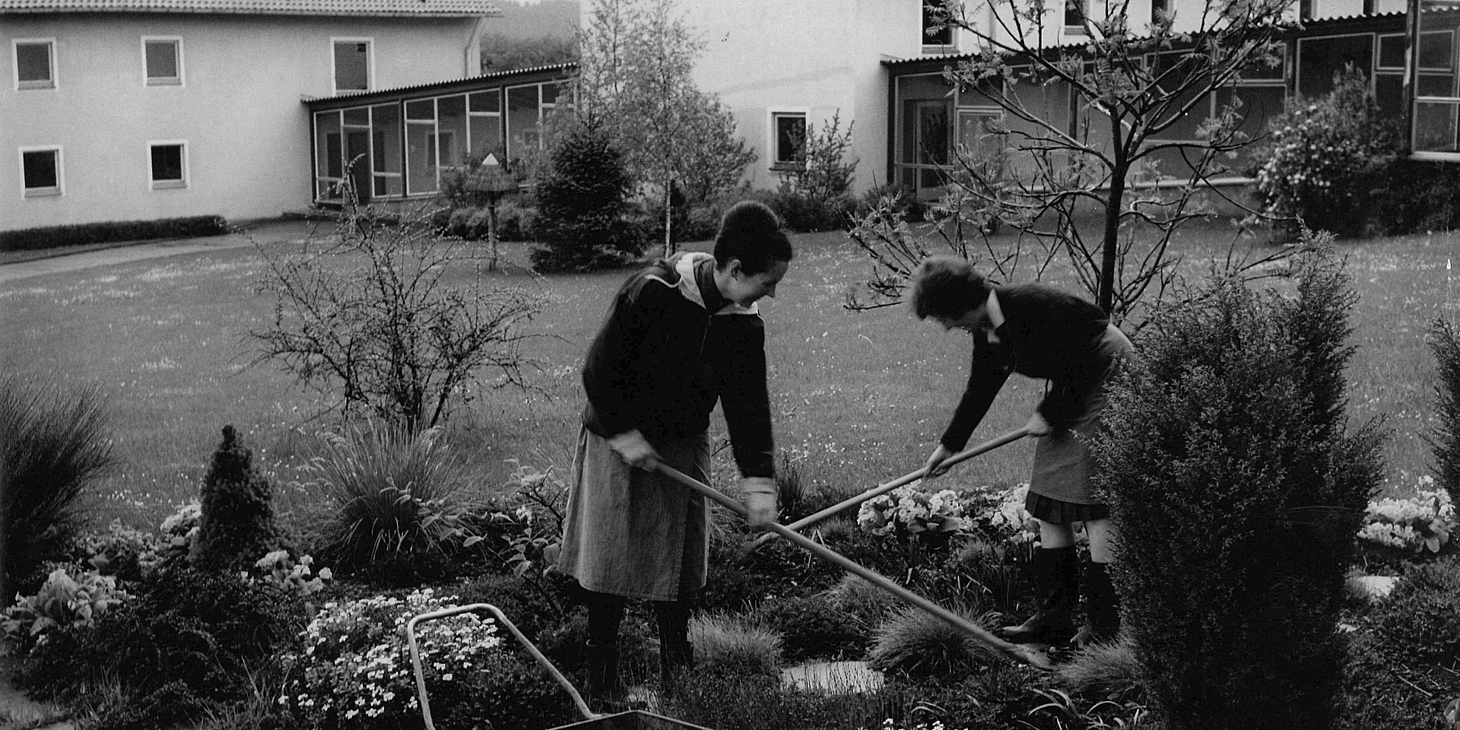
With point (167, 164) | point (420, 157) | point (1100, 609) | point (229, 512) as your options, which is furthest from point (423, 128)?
point (1100, 609)

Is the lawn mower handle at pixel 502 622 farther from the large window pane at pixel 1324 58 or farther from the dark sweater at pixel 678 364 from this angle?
the large window pane at pixel 1324 58

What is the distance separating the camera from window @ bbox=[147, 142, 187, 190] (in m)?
32.9

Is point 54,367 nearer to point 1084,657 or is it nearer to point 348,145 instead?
point 1084,657

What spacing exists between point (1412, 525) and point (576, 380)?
7.64m

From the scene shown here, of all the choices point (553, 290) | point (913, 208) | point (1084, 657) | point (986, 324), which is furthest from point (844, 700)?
point (913, 208)

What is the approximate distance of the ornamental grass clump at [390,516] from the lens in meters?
6.38

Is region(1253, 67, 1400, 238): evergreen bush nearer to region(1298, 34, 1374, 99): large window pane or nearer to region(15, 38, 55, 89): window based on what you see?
region(1298, 34, 1374, 99): large window pane

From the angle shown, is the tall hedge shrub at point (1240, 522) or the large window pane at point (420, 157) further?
the large window pane at point (420, 157)

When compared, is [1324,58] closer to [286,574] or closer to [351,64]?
[286,574]

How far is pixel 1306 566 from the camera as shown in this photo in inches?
131

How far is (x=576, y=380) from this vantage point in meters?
12.4

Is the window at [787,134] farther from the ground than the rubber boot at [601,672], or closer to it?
farther from the ground

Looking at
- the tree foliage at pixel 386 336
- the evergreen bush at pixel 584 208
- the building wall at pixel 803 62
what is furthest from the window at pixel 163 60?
the tree foliage at pixel 386 336

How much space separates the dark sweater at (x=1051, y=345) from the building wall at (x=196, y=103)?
2780 cm
